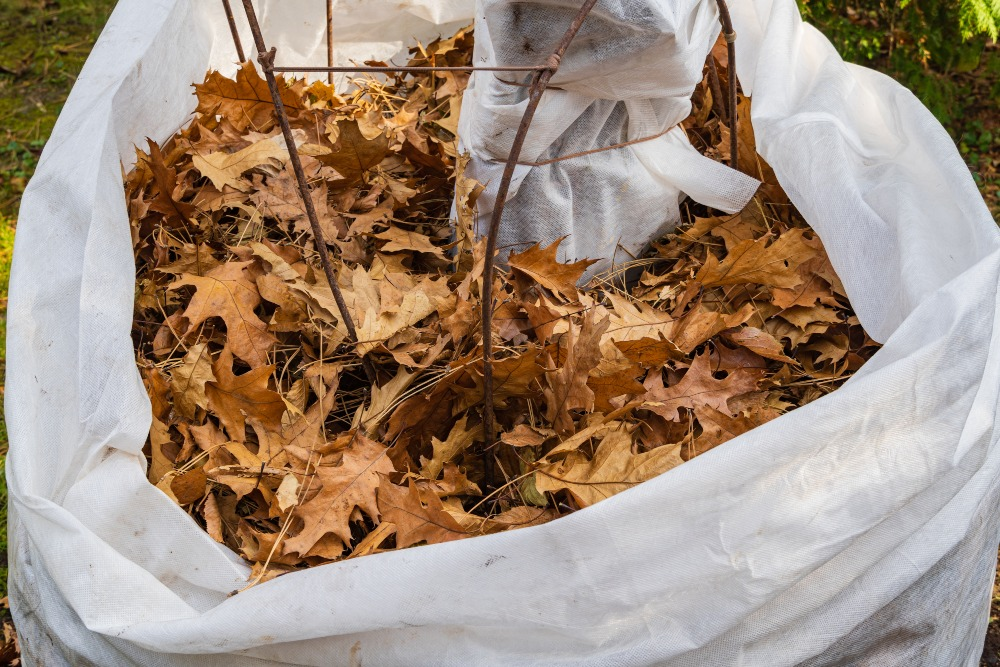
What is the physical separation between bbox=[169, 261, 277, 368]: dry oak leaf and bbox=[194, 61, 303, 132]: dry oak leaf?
38 centimetres

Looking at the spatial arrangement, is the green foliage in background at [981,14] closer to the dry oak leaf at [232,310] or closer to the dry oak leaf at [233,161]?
the dry oak leaf at [233,161]

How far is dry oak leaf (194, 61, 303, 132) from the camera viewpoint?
1492 millimetres

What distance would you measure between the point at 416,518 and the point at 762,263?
631 millimetres

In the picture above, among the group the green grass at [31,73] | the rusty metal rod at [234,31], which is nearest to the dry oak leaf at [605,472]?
the rusty metal rod at [234,31]

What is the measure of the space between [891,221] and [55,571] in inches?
40.4

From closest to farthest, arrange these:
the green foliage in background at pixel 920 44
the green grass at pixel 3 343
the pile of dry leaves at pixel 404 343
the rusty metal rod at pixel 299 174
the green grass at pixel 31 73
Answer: the rusty metal rod at pixel 299 174
the pile of dry leaves at pixel 404 343
the green grass at pixel 3 343
the green foliage in background at pixel 920 44
the green grass at pixel 31 73

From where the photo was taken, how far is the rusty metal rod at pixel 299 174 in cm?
94

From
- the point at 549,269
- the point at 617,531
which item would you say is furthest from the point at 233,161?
the point at 617,531

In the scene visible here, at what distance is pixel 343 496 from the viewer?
1.02 metres

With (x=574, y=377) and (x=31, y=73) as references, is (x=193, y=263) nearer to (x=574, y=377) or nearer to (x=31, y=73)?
(x=574, y=377)

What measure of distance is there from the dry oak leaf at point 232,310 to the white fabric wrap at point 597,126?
1.18 feet

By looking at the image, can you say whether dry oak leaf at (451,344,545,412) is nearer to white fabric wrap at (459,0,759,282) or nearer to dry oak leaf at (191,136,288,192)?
white fabric wrap at (459,0,759,282)

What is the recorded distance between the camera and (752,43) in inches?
56.9

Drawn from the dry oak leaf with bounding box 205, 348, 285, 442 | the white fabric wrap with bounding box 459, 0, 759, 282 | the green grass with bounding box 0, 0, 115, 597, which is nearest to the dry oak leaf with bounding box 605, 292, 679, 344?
the white fabric wrap with bounding box 459, 0, 759, 282
